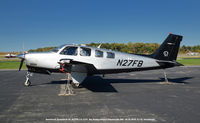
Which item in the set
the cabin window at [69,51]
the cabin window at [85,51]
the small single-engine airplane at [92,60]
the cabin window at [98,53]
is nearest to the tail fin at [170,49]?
the small single-engine airplane at [92,60]

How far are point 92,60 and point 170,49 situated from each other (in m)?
5.66

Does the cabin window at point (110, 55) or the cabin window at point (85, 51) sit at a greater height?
the cabin window at point (85, 51)

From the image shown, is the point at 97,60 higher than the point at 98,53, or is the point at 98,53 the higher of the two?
the point at 98,53

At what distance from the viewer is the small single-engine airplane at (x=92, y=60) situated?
7746mm

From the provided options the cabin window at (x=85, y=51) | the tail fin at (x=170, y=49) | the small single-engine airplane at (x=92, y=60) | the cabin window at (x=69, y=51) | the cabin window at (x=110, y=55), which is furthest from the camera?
the tail fin at (x=170, y=49)

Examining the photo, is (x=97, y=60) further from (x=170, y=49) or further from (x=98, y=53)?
(x=170, y=49)

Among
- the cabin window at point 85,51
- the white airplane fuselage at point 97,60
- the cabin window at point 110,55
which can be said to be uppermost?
the cabin window at point 85,51

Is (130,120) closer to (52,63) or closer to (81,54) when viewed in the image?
(81,54)

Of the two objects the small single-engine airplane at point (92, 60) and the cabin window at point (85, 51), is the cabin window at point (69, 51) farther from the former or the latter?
the cabin window at point (85, 51)

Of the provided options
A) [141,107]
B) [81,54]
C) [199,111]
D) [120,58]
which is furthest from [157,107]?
[81,54]

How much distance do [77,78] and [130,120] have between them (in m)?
4.58

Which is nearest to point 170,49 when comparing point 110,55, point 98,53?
point 110,55

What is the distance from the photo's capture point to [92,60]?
26.7ft

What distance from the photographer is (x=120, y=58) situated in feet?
28.6
